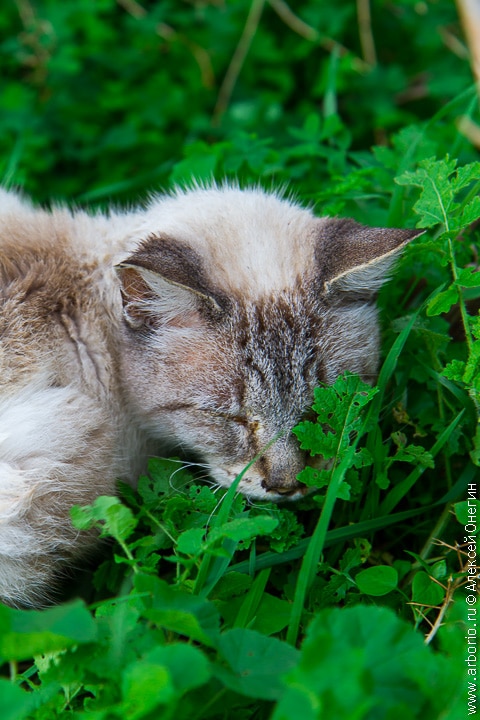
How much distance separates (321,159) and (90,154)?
4.80ft

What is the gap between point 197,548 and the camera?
1894 millimetres

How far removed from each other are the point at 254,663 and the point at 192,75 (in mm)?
3768

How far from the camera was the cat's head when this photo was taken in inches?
90.7

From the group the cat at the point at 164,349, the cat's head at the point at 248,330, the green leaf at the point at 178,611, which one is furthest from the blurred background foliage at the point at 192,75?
the green leaf at the point at 178,611

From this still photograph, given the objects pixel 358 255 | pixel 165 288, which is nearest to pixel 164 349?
pixel 165 288

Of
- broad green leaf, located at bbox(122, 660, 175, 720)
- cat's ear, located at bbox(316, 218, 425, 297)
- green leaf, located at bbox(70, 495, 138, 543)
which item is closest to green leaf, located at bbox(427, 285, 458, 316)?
cat's ear, located at bbox(316, 218, 425, 297)

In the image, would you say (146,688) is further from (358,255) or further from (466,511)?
(358,255)

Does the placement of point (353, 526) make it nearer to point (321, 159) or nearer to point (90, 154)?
point (321, 159)

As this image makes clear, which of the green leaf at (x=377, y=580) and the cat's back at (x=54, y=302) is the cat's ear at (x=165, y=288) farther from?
the green leaf at (x=377, y=580)

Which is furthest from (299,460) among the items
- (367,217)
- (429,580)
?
(367,217)

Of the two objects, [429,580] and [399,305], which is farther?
[399,305]

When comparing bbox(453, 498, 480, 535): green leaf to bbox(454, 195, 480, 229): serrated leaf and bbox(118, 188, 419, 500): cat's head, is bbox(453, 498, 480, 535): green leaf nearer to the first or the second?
bbox(118, 188, 419, 500): cat's head

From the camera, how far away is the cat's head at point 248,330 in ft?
7.55

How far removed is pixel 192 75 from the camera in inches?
176
